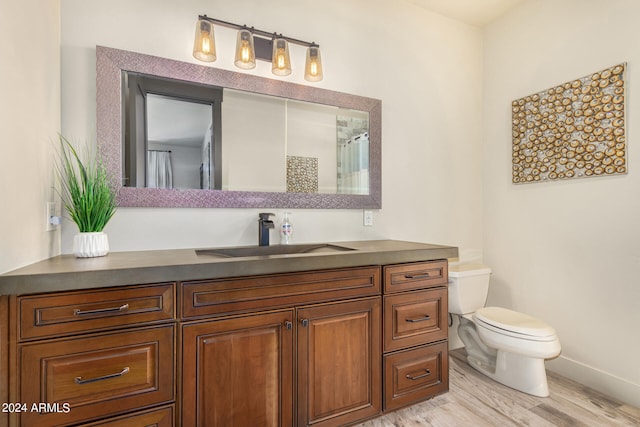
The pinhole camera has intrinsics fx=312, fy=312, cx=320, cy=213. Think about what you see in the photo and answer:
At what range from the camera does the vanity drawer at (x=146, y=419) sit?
112 centimetres

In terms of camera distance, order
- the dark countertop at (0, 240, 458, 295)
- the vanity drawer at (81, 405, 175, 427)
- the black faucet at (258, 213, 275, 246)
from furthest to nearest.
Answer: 1. the black faucet at (258, 213, 275, 246)
2. the vanity drawer at (81, 405, 175, 427)
3. the dark countertop at (0, 240, 458, 295)

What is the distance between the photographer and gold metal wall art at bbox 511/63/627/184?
1922mm

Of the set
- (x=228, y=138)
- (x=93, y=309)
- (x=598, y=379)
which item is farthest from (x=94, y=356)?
(x=598, y=379)

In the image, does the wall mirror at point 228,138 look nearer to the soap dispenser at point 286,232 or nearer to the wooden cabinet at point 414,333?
the soap dispenser at point 286,232

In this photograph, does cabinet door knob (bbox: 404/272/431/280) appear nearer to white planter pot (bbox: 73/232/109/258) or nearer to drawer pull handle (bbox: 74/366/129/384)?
drawer pull handle (bbox: 74/366/129/384)

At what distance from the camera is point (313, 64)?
1999mm

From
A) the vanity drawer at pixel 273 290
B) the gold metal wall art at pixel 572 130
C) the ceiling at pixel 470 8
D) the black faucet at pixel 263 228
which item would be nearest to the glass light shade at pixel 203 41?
the black faucet at pixel 263 228

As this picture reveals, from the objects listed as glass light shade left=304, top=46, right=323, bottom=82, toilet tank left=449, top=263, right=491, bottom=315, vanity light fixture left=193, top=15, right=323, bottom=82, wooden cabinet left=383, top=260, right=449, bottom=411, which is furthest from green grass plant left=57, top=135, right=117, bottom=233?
toilet tank left=449, top=263, right=491, bottom=315

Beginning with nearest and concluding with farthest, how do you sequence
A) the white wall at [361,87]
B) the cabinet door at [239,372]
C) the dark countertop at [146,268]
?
the dark countertop at [146,268] → the cabinet door at [239,372] → the white wall at [361,87]

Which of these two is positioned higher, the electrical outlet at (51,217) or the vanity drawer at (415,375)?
the electrical outlet at (51,217)

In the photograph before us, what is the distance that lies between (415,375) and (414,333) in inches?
9.6

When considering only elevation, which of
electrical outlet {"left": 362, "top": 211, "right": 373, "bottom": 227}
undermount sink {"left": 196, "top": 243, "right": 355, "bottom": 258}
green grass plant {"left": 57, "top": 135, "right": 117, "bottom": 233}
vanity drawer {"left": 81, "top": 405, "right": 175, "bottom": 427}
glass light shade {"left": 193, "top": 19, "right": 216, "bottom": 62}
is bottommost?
vanity drawer {"left": 81, "top": 405, "right": 175, "bottom": 427}

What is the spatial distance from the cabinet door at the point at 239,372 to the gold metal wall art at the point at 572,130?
2150mm

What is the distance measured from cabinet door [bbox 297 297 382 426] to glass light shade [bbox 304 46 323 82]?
1417 mm
